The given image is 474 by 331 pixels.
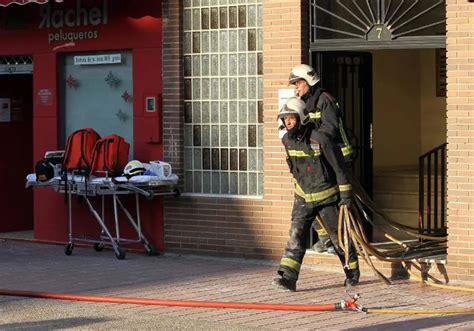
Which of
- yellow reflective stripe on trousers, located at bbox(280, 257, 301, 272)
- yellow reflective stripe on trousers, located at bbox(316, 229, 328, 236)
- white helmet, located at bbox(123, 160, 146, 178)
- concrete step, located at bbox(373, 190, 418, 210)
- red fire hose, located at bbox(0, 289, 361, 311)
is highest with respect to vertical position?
white helmet, located at bbox(123, 160, 146, 178)

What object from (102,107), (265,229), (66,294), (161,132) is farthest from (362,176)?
(66,294)

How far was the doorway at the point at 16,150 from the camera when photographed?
15695mm

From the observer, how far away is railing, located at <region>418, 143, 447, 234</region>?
12766 mm

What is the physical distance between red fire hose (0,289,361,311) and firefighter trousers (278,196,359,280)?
0.80 meters

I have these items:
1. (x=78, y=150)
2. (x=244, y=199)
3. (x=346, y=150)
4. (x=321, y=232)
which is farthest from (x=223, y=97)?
(x=346, y=150)

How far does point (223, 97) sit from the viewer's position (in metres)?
13.0

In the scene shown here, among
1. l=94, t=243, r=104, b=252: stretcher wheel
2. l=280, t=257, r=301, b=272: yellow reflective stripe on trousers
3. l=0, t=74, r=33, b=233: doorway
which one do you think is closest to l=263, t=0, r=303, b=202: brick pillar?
l=280, t=257, r=301, b=272: yellow reflective stripe on trousers

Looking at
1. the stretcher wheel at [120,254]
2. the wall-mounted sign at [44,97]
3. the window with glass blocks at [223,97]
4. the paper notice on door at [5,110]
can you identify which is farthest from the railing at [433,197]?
the paper notice on door at [5,110]

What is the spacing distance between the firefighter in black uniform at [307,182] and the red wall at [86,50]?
3.20m

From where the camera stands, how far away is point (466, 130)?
10.9 m

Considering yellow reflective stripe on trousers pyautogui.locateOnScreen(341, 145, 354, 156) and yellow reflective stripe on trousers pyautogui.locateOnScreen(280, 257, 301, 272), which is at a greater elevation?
yellow reflective stripe on trousers pyautogui.locateOnScreen(341, 145, 354, 156)

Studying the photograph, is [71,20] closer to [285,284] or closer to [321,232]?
[321,232]

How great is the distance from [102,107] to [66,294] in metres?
4.17

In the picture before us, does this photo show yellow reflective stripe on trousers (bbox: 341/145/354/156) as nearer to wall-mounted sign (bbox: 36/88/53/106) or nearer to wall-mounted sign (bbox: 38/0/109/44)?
wall-mounted sign (bbox: 38/0/109/44)
